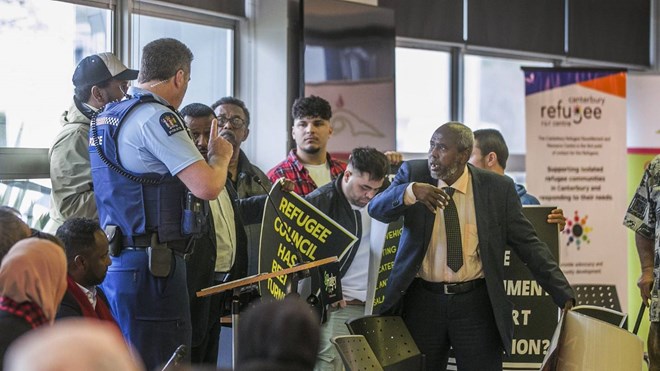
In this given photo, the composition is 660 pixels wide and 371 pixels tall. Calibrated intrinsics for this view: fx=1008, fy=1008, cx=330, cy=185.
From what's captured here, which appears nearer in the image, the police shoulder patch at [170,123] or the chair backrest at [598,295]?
the police shoulder patch at [170,123]

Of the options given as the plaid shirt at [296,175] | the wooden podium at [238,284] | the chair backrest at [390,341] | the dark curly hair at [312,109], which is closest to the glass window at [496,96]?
the dark curly hair at [312,109]

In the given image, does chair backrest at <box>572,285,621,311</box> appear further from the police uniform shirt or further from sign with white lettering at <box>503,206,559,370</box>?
the police uniform shirt

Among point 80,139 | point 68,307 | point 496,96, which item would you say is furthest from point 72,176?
point 496,96

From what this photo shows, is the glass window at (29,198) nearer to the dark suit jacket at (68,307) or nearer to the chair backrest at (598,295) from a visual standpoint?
the dark suit jacket at (68,307)

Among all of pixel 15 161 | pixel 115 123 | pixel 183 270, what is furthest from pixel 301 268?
pixel 15 161

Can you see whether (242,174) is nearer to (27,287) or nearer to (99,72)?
(99,72)

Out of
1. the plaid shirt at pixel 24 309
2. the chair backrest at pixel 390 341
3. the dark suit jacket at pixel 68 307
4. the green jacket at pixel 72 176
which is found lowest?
the chair backrest at pixel 390 341

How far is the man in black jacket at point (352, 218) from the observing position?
14.4 feet

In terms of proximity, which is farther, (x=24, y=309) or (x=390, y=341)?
(x=390, y=341)

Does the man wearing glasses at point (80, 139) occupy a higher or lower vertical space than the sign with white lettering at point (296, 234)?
higher

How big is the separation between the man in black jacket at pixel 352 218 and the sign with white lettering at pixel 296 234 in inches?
17.3

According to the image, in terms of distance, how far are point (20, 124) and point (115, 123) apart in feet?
5.85

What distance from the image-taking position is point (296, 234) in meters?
3.91

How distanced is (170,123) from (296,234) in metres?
0.83
